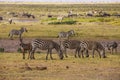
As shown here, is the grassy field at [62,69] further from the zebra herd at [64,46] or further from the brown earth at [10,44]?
the brown earth at [10,44]

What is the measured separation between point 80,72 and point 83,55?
595 centimetres

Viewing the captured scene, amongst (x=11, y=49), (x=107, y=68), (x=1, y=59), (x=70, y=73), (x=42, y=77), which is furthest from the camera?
(x=11, y=49)

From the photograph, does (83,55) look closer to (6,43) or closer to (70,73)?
(70,73)

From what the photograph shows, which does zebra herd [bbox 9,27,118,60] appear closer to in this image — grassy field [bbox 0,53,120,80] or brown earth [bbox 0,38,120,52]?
grassy field [bbox 0,53,120,80]

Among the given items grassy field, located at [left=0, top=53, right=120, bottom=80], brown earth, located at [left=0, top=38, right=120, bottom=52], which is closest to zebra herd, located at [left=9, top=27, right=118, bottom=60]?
grassy field, located at [left=0, top=53, right=120, bottom=80]

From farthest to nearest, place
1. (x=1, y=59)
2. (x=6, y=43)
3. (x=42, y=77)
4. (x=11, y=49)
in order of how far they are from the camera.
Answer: (x=6, y=43), (x=11, y=49), (x=1, y=59), (x=42, y=77)

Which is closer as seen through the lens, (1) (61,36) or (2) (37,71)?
(2) (37,71)

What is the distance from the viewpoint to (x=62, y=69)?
57.0 feet

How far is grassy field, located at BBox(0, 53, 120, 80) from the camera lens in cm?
1555

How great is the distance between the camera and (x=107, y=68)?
17.8 m


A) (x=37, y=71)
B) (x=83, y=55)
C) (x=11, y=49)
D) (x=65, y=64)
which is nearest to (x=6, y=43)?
(x=11, y=49)

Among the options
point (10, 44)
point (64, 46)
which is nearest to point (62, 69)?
point (64, 46)

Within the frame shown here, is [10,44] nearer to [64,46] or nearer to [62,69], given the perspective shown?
[64,46]

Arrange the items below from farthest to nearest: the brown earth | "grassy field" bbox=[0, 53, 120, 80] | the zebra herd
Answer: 1. the brown earth
2. the zebra herd
3. "grassy field" bbox=[0, 53, 120, 80]
